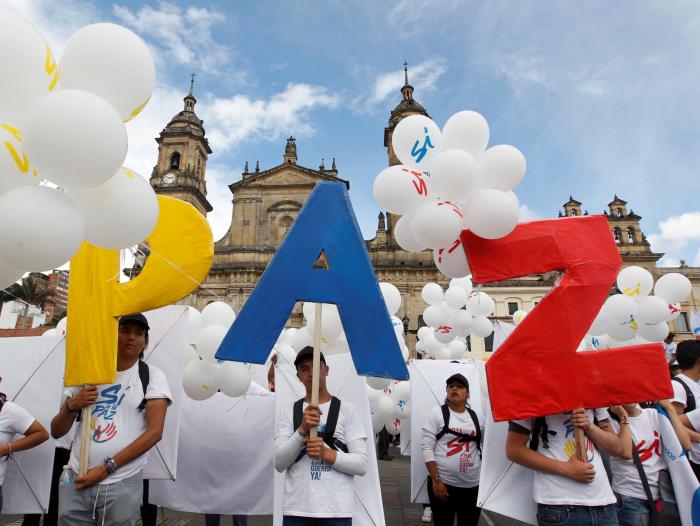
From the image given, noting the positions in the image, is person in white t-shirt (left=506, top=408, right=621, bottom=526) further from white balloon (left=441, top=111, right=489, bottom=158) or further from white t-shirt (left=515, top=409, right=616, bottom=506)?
white balloon (left=441, top=111, right=489, bottom=158)

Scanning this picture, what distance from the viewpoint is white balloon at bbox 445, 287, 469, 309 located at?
285 inches

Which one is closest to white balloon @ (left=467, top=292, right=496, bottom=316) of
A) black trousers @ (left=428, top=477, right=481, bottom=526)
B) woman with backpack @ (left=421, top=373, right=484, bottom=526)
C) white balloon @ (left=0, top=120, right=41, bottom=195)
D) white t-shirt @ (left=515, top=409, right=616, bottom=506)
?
woman with backpack @ (left=421, top=373, right=484, bottom=526)

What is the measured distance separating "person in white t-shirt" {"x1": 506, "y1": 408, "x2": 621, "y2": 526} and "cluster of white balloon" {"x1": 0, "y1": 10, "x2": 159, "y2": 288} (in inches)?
92.3

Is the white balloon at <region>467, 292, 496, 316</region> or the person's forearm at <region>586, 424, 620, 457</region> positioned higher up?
the white balloon at <region>467, 292, 496, 316</region>

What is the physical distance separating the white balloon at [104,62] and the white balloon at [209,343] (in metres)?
2.02

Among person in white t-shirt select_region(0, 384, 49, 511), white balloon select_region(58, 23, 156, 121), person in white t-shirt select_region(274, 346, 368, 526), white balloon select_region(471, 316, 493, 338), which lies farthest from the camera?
white balloon select_region(471, 316, 493, 338)

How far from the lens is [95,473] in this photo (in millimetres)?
2305

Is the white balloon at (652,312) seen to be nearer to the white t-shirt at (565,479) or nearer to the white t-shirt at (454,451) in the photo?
the white t-shirt at (454,451)

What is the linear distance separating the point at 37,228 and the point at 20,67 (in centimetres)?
64

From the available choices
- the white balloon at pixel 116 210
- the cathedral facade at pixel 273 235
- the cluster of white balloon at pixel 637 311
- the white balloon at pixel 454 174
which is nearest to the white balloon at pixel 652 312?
the cluster of white balloon at pixel 637 311

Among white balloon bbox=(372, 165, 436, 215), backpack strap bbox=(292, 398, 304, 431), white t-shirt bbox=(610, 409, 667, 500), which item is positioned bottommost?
white t-shirt bbox=(610, 409, 667, 500)

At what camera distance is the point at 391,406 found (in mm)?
5695

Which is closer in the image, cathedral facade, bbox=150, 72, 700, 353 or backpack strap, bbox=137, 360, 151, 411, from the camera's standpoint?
backpack strap, bbox=137, 360, 151, 411

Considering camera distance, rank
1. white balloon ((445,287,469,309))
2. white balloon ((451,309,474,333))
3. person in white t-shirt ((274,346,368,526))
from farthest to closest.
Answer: white balloon ((451,309,474,333)), white balloon ((445,287,469,309)), person in white t-shirt ((274,346,368,526))
